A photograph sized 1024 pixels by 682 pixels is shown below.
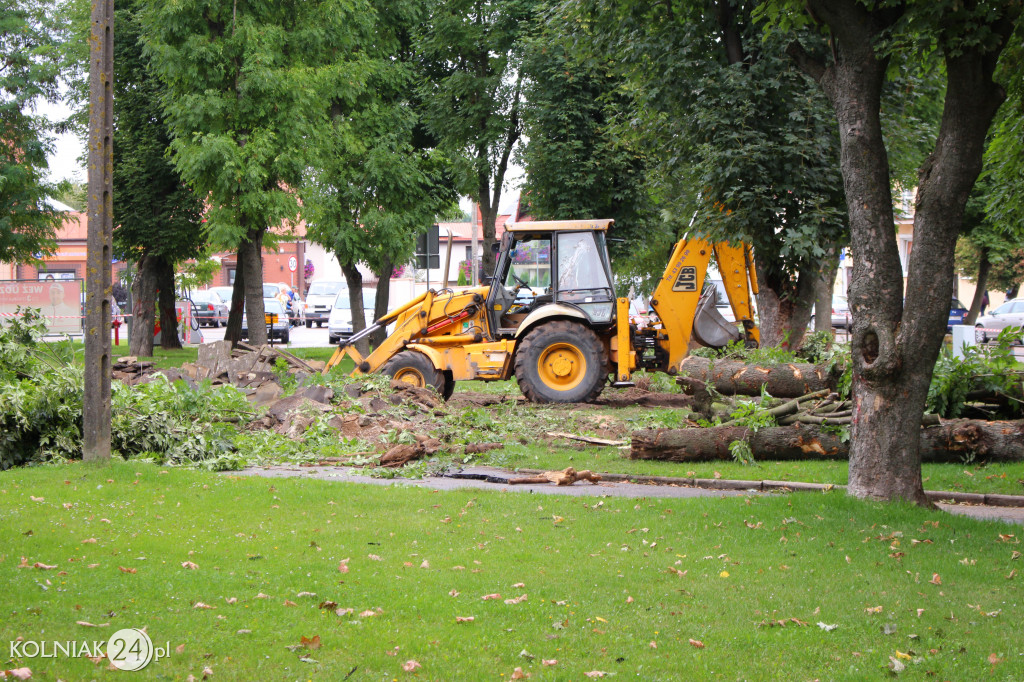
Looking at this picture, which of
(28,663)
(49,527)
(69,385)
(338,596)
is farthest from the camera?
(69,385)

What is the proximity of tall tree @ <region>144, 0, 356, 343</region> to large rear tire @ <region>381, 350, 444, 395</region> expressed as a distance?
7.01m

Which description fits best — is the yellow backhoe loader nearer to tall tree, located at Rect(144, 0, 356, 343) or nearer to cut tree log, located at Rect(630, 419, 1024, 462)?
cut tree log, located at Rect(630, 419, 1024, 462)

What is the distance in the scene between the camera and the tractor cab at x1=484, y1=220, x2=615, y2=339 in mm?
16172

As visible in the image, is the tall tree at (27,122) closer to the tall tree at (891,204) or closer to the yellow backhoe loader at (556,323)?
the yellow backhoe loader at (556,323)

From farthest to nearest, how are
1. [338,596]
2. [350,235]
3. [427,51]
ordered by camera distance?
[427,51] → [350,235] → [338,596]

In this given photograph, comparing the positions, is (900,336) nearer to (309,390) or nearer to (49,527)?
(49,527)

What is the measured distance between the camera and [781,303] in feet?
56.9

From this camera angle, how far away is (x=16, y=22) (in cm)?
2569

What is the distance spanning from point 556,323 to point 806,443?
230 inches

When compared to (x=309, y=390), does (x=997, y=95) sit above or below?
above

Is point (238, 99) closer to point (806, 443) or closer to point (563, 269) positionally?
point (563, 269)

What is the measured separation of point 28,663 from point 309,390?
9.99 m

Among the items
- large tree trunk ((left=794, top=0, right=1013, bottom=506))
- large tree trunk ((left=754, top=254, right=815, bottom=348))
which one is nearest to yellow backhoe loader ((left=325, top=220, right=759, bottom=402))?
large tree trunk ((left=754, top=254, right=815, bottom=348))

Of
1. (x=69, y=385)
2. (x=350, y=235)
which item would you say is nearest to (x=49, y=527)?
(x=69, y=385)
